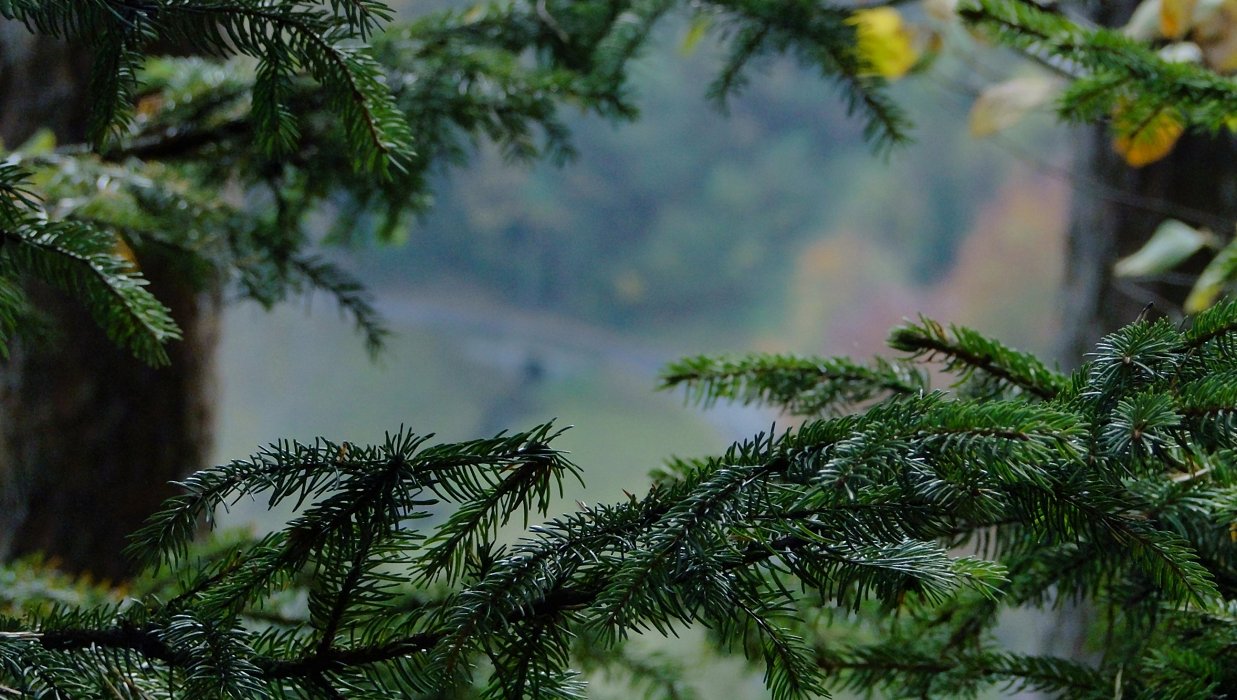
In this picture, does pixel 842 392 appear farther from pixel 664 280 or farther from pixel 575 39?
pixel 664 280

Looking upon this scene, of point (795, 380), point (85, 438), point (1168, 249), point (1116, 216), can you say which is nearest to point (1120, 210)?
point (1116, 216)

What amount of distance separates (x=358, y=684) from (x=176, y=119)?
60 centimetres

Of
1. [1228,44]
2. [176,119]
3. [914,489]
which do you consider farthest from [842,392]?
[176,119]

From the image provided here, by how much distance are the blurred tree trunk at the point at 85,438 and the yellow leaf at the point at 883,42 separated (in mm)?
755

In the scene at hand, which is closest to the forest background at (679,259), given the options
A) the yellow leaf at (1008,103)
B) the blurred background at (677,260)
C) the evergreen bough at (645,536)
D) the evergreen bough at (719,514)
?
the blurred background at (677,260)

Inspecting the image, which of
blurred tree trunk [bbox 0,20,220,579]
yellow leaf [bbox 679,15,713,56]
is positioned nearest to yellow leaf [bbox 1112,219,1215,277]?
yellow leaf [bbox 679,15,713,56]

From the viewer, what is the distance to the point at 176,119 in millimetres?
747

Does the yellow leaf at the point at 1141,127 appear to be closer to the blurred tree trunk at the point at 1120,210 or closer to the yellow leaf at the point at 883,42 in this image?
the yellow leaf at the point at 883,42

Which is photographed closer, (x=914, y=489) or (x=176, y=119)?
(x=914, y=489)

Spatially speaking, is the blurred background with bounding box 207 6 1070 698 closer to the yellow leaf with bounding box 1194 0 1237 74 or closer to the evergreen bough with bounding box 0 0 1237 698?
the yellow leaf with bounding box 1194 0 1237 74

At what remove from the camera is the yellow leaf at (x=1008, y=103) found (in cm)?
81

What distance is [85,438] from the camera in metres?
1.09

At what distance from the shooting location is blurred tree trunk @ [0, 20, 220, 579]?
107 centimetres

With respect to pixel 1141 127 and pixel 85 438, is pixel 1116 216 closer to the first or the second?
pixel 1141 127
